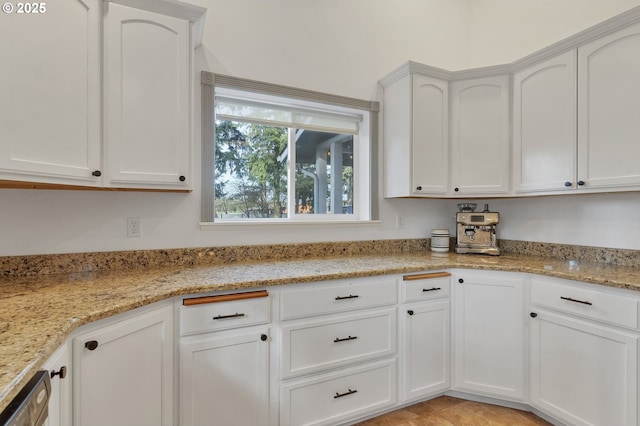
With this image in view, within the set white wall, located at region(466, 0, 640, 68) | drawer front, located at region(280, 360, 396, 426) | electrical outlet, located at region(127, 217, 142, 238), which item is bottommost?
drawer front, located at region(280, 360, 396, 426)

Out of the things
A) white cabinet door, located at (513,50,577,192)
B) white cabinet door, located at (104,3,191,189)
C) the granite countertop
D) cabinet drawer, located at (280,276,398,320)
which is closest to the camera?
the granite countertop

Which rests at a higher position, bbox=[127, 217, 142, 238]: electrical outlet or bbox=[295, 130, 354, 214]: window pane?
bbox=[295, 130, 354, 214]: window pane

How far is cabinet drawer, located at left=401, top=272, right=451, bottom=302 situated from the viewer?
1928 millimetres

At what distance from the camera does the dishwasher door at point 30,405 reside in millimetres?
617

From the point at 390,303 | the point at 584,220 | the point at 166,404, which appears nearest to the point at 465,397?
the point at 390,303

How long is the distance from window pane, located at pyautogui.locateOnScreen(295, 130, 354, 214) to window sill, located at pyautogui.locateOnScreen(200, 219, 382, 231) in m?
0.18

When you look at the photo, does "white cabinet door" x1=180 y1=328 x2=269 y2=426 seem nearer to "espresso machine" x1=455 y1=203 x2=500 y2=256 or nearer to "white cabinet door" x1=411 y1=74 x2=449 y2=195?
"white cabinet door" x1=411 y1=74 x2=449 y2=195

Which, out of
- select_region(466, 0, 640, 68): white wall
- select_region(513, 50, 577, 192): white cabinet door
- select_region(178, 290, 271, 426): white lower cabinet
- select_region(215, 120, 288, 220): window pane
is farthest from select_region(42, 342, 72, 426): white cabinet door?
select_region(466, 0, 640, 68): white wall

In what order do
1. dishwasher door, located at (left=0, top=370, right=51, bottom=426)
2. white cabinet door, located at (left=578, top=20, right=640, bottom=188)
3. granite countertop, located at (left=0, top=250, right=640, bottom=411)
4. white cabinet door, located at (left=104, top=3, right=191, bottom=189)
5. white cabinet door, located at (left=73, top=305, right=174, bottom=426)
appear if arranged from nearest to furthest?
dishwasher door, located at (left=0, top=370, right=51, bottom=426)
granite countertop, located at (left=0, top=250, right=640, bottom=411)
white cabinet door, located at (left=73, top=305, right=174, bottom=426)
white cabinet door, located at (left=104, top=3, right=191, bottom=189)
white cabinet door, located at (left=578, top=20, right=640, bottom=188)

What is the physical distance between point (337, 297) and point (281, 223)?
2.42ft

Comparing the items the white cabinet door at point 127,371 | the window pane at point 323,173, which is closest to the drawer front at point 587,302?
the window pane at point 323,173

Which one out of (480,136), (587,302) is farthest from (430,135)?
(587,302)

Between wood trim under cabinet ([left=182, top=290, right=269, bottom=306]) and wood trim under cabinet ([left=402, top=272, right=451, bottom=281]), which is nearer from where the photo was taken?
wood trim under cabinet ([left=182, top=290, right=269, bottom=306])

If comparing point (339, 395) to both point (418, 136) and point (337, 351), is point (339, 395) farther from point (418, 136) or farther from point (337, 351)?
point (418, 136)
